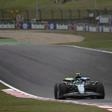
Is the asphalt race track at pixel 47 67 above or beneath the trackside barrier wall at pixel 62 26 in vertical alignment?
Answer: above

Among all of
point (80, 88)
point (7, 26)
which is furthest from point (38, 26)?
point (80, 88)

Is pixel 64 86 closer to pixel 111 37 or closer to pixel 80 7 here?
pixel 111 37

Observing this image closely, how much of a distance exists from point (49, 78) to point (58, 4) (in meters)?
116

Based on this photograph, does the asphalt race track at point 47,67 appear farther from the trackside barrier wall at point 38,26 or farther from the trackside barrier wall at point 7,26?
the trackside barrier wall at point 7,26

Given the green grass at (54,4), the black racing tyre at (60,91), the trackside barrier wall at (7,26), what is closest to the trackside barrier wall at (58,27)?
the trackside barrier wall at (7,26)

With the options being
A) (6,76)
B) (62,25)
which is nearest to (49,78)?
(6,76)

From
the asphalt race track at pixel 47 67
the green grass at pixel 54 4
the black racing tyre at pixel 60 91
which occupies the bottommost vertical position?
the green grass at pixel 54 4

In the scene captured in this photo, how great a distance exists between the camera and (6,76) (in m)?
23.5

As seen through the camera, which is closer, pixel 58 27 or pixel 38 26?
pixel 58 27

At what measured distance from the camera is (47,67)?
2603 cm

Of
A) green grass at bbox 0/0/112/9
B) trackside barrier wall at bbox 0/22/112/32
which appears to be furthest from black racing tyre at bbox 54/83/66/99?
green grass at bbox 0/0/112/9

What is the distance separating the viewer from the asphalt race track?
20.9m

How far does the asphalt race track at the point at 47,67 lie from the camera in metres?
20.9

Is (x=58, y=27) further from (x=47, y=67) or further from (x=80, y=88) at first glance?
(x=80, y=88)
